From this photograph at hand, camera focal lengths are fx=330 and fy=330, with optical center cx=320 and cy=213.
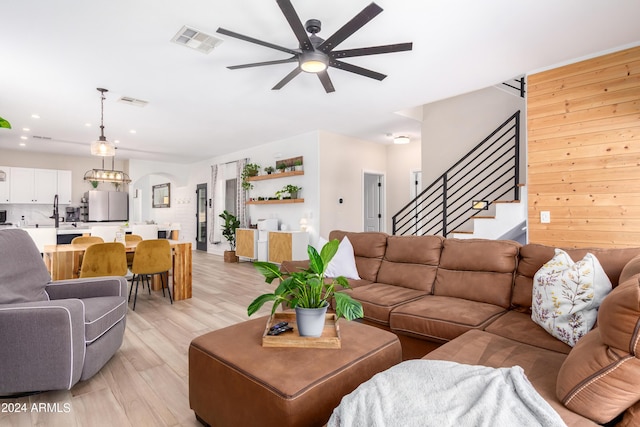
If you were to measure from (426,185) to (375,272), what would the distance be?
11.1 ft

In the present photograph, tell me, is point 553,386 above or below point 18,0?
below

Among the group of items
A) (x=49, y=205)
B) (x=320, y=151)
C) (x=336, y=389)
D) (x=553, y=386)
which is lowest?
(x=336, y=389)

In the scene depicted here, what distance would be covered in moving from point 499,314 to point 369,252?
1.47m

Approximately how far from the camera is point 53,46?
3311 mm

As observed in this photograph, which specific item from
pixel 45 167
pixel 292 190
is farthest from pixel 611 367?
pixel 45 167

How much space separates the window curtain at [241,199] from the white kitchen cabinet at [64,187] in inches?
191

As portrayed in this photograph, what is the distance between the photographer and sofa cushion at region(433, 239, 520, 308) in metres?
2.59

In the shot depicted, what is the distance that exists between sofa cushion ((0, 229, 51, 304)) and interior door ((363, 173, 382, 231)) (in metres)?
6.62

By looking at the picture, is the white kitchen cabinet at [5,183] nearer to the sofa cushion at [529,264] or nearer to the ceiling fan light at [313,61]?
the ceiling fan light at [313,61]

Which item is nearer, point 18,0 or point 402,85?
point 18,0

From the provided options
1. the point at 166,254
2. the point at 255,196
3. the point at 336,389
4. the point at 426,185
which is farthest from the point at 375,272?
the point at 255,196

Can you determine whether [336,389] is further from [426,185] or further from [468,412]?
[426,185]

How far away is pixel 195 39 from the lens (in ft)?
10.4

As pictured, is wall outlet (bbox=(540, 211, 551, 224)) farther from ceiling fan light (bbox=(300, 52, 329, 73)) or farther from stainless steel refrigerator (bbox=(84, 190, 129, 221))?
stainless steel refrigerator (bbox=(84, 190, 129, 221))
